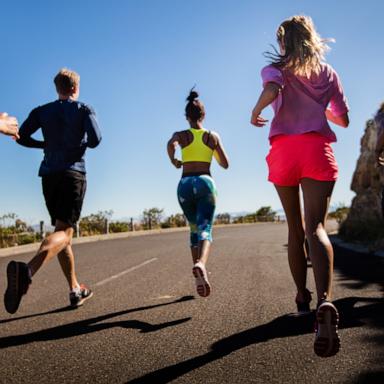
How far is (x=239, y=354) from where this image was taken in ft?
9.74

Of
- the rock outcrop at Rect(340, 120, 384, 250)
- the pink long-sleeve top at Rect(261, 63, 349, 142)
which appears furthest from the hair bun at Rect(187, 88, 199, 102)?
the rock outcrop at Rect(340, 120, 384, 250)

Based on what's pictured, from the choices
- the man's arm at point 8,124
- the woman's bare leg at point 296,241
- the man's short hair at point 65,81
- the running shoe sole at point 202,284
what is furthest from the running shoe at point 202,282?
the man's short hair at point 65,81

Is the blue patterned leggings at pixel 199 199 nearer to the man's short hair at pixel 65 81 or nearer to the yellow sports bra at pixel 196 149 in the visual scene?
the yellow sports bra at pixel 196 149

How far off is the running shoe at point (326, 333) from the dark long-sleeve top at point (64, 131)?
274 cm

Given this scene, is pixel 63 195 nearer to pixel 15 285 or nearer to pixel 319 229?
pixel 15 285

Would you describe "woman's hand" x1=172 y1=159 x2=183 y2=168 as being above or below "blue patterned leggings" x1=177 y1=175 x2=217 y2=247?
above

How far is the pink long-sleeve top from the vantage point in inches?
127

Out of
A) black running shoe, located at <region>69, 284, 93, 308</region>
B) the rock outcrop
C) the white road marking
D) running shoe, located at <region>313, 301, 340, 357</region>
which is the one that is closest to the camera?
running shoe, located at <region>313, 301, 340, 357</region>

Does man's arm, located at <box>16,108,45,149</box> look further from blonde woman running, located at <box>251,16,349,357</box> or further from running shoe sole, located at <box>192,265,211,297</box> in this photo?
blonde woman running, located at <box>251,16,349,357</box>

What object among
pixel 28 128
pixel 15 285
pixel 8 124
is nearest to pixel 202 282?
pixel 15 285

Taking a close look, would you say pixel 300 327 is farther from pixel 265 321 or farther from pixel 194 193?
pixel 194 193

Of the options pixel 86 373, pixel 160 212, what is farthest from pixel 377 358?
pixel 160 212

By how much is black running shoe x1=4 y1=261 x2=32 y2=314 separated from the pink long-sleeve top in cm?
221

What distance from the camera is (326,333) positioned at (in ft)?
7.95
